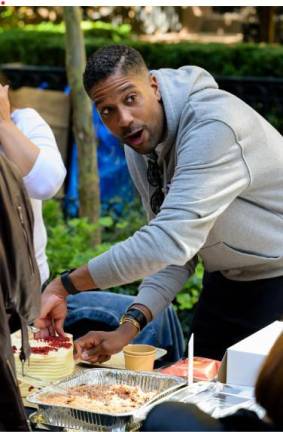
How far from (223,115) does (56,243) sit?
270 centimetres

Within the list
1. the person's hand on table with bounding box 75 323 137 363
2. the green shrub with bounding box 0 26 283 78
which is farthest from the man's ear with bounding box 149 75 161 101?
the green shrub with bounding box 0 26 283 78

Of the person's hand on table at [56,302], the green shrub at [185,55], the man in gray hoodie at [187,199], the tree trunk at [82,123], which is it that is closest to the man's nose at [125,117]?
the man in gray hoodie at [187,199]

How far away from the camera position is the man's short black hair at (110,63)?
3225 millimetres

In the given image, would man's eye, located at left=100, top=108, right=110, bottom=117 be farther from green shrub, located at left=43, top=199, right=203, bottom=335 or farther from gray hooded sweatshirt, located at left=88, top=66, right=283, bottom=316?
green shrub, located at left=43, top=199, right=203, bottom=335

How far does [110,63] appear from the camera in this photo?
10.6ft

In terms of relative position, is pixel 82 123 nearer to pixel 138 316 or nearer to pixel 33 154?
pixel 33 154

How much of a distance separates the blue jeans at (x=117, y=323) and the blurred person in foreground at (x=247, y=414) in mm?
1741

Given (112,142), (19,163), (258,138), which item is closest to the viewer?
(258,138)

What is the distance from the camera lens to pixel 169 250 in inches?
121

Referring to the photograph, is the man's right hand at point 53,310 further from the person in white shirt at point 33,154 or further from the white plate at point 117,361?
the person in white shirt at point 33,154

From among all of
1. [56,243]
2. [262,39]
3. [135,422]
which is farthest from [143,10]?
[135,422]

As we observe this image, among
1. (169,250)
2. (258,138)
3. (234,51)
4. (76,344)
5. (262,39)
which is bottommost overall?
(262,39)

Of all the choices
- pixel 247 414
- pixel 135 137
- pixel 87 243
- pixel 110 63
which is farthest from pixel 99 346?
pixel 87 243

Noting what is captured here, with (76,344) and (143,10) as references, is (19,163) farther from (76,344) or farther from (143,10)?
(143,10)
